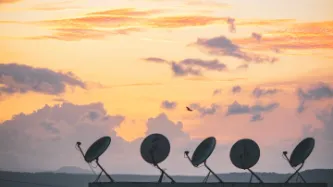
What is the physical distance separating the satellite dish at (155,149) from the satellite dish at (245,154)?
5.02 metres

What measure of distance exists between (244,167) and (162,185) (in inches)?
244

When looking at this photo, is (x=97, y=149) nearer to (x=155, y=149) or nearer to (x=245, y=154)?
(x=155, y=149)

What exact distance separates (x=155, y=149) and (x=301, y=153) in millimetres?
10858

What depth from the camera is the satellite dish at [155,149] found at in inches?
3489

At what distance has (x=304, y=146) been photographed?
289ft

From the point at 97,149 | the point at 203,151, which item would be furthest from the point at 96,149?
the point at 203,151

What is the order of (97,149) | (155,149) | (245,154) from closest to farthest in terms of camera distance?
(245,154) < (155,149) < (97,149)

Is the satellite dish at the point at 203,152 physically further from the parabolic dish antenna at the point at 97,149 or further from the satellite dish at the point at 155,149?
the parabolic dish antenna at the point at 97,149

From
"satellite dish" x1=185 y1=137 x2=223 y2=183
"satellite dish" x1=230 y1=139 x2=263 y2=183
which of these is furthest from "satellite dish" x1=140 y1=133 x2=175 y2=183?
"satellite dish" x1=230 y1=139 x2=263 y2=183

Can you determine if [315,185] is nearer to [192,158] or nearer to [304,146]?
[304,146]

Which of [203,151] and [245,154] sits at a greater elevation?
[245,154]

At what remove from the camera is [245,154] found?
87.3m

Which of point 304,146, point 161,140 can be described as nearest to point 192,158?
point 161,140

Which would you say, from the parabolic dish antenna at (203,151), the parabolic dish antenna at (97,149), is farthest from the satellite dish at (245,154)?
the parabolic dish antenna at (97,149)
